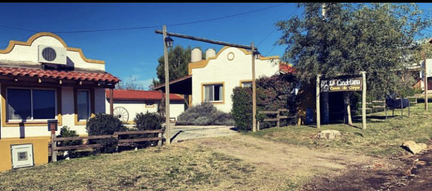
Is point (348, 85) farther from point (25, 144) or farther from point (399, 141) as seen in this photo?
point (25, 144)

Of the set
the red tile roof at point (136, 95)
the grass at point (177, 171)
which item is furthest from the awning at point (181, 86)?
the grass at point (177, 171)

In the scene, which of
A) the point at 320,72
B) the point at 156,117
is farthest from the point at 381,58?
the point at 156,117

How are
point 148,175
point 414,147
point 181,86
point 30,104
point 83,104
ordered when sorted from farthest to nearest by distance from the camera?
point 181,86, point 83,104, point 30,104, point 414,147, point 148,175

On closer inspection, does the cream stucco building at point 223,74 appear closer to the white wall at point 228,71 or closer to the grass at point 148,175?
the white wall at point 228,71

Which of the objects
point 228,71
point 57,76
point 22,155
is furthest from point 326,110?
point 22,155

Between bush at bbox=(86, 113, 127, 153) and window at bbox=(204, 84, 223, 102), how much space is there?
12.1m

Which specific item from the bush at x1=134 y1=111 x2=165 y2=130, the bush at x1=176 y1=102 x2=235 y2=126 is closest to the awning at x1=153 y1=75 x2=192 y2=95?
the bush at x1=176 y1=102 x2=235 y2=126

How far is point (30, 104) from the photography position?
11.5 meters

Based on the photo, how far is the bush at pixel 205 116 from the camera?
Result: 2084 centimetres

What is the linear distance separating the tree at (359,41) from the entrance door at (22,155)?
11.5 m

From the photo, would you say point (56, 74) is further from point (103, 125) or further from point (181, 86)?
point (181, 86)

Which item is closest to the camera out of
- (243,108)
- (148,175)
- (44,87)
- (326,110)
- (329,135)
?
(148,175)

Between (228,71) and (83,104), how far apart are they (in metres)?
11.5

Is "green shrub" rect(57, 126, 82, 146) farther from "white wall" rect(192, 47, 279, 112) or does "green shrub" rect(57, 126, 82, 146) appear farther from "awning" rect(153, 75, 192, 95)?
"awning" rect(153, 75, 192, 95)
